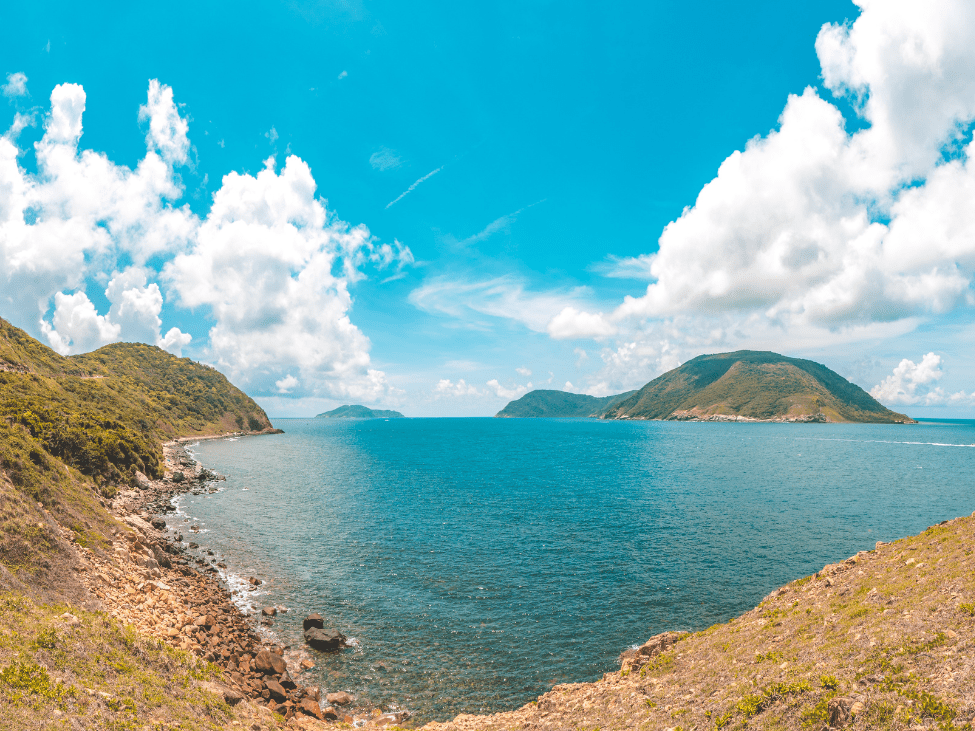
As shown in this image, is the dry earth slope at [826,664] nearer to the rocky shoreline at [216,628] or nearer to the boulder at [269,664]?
the rocky shoreline at [216,628]

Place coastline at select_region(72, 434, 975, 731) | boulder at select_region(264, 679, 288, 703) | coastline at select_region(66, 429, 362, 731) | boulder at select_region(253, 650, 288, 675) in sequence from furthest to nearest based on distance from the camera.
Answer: boulder at select_region(253, 650, 288, 675), boulder at select_region(264, 679, 288, 703), coastline at select_region(66, 429, 362, 731), coastline at select_region(72, 434, 975, 731)

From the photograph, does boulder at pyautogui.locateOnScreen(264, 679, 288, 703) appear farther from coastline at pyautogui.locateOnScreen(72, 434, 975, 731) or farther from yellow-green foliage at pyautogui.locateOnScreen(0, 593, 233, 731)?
yellow-green foliage at pyautogui.locateOnScreen(0, 593, 233, 731)

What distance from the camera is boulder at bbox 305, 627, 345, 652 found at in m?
32.0

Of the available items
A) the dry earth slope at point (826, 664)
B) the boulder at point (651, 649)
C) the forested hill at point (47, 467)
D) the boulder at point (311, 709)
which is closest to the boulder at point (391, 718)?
the dry earth slope at point (826, 664)

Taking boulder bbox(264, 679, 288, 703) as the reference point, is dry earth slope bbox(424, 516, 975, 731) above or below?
above

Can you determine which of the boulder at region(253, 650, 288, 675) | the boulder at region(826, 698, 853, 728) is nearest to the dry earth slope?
the boulder at region(826, 698, 853, 728)

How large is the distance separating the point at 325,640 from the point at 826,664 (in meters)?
30.5

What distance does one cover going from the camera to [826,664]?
1658 cm

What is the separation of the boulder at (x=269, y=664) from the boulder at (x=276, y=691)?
1910 mm

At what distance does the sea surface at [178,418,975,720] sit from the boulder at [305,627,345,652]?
2.88 feet

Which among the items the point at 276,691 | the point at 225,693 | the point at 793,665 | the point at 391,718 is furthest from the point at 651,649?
the point at 225,693

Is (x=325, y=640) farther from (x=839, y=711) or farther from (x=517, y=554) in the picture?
(x=839, y=711)

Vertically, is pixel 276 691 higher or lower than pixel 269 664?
higher

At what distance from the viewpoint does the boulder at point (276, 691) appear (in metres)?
24.4
